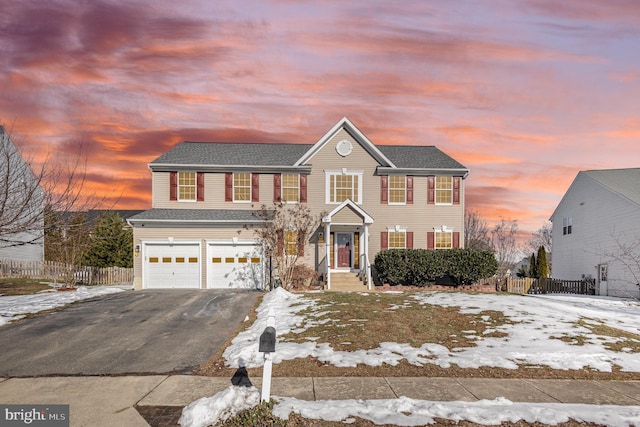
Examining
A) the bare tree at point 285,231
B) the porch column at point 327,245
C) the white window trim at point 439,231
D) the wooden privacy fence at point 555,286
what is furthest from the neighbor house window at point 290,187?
the wooden privacy fence at point 555,286

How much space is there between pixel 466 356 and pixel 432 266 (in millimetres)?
14793

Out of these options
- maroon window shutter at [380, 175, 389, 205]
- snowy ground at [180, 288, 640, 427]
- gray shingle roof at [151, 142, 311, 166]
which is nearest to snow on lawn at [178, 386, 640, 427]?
snowy ground at [180, 288, 640, 427]

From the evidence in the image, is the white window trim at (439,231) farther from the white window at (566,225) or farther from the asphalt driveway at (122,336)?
the asphalt driveway at (122,336)

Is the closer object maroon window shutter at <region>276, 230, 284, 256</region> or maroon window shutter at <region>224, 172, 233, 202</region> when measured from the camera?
maroon window shutter at <region>276, 230, 284, 256</region>

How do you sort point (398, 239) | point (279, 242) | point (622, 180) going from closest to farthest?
1. point (279, 242)
2. point (398, 239)
3. point (622, 180)

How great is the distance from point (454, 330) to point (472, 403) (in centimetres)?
533

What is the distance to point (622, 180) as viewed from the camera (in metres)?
29.4

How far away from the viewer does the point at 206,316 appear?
1519 centimetres

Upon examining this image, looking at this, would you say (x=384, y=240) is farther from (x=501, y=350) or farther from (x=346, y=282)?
(x=501, y=350)

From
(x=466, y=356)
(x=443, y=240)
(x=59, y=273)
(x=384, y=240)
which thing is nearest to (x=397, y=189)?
(x=384, y=240)

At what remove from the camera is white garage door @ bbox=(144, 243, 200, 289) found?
23703 millimetres

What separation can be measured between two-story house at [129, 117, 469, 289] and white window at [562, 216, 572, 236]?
37.8 ft

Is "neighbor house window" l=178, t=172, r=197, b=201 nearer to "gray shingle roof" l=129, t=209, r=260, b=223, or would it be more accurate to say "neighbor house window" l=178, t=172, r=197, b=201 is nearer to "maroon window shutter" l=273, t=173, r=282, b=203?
"gray shingle roof" l=129, t=209, r=260, b=223

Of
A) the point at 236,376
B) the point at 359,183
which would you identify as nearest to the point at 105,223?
the point at 359,183
